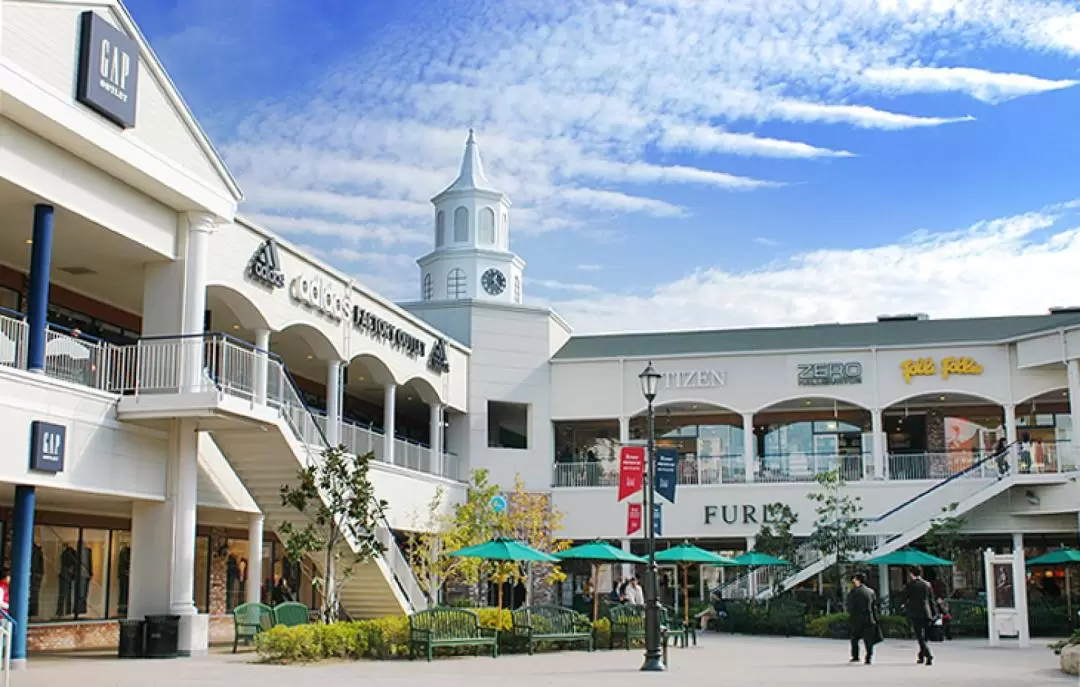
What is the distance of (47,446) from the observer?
18984 mm

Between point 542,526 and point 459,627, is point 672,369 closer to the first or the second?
point 542,526

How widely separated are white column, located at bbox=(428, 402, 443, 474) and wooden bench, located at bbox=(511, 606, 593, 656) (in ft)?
42.2

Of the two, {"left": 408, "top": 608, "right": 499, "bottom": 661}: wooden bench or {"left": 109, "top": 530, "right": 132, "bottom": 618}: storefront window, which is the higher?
{"left": 109, "top": 530, "right": 132, "bottom": 618}: storefront window

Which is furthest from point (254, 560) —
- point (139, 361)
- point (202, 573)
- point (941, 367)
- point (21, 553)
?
point (941, 367)

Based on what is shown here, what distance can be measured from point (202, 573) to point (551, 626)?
1013 cm

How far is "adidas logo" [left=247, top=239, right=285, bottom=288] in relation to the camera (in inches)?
1024

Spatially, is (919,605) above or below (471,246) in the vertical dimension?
below

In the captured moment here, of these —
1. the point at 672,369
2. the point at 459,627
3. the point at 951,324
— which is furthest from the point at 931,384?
the point at 459,627

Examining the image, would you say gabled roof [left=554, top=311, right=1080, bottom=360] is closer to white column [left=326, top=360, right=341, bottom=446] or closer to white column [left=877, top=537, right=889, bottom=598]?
white column [left=877, top=537, right=889, bottom=598]

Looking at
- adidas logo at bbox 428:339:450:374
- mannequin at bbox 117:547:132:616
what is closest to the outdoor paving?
mannequin at bbox 117:547:132:616

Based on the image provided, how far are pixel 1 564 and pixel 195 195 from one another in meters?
7.90

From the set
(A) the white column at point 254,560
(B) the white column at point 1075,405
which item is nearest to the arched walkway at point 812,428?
(B) the white column at point 1075,405

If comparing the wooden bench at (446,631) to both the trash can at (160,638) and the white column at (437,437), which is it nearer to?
the trash can at (160,638)

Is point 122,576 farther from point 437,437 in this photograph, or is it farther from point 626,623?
point 437,437
